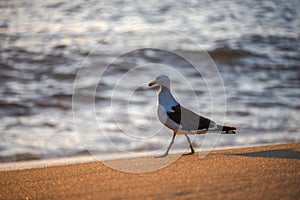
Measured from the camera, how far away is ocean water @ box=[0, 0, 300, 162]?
6824 millimetres

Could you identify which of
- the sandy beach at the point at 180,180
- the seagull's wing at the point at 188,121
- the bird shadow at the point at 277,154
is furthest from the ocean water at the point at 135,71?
the sandy beach at the point at 180,180

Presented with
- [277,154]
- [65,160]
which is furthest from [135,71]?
[277,154]

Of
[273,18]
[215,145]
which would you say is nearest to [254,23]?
[273,18]

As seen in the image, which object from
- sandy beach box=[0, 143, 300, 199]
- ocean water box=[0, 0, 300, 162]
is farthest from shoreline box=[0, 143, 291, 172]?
sandy beach box=[0, 143, 300, 199]

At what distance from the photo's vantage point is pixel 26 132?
7059mm

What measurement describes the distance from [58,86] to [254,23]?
7432mm

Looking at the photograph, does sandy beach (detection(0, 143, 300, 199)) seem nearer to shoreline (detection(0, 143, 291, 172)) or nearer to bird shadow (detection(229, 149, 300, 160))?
bird shadow (detection(229, 149, 300, 160))

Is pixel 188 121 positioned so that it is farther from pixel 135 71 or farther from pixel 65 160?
pixel 135 71

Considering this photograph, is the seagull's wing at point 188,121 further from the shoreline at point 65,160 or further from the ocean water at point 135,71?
the ocean water at point 135,71

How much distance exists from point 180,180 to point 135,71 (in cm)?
778

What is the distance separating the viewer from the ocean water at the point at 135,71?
6.82m

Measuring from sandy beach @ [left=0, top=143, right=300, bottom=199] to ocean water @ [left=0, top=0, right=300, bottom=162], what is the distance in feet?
4.82

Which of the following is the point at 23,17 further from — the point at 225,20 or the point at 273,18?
the point at 273,18

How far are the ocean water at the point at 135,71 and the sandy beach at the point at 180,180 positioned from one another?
1.47 metres
